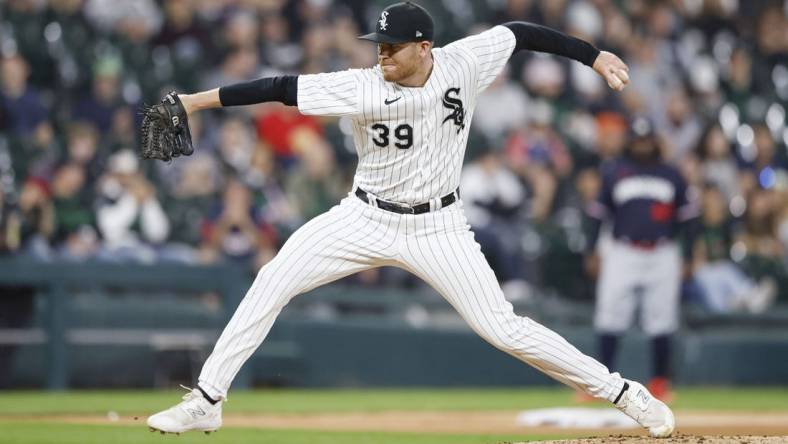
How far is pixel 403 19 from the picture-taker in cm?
573

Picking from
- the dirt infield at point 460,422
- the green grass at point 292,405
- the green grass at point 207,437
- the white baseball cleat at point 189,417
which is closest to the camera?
the white baseball cleat at point 189,417

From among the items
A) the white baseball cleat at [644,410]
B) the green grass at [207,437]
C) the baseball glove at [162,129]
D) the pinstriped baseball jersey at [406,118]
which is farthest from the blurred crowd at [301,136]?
the white baseball cleat at [644,410]

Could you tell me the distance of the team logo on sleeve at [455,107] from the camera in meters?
5.84

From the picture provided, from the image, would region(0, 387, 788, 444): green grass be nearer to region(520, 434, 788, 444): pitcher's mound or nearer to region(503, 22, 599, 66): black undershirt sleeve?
→ region(520, 434, 788, 444): pitcher's mound

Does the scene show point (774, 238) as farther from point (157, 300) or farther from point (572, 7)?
point (157, 300)

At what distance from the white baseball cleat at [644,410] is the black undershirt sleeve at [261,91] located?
188 cm

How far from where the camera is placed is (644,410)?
5.96 m

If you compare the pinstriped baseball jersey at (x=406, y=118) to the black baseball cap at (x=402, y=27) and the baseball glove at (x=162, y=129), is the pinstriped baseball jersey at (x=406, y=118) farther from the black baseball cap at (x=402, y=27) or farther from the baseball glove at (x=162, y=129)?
the baseball glove at (x=162, y=129)

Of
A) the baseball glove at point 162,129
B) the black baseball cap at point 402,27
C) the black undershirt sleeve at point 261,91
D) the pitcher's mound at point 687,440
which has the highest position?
the black baseball cap at point 402,27

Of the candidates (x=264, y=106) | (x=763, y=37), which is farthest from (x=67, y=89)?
(x=763, y=37)

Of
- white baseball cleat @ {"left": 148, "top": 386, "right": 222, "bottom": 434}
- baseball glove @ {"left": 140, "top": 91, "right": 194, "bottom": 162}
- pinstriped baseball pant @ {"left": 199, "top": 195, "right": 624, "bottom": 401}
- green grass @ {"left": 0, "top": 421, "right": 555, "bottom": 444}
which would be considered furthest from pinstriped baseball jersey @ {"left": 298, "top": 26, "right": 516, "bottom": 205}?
green grass @ {"left": 0, "top": 421, "right": 555, "bottom": 444}

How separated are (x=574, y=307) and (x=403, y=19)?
7402 mm

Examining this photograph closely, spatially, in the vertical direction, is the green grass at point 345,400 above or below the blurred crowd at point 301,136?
below

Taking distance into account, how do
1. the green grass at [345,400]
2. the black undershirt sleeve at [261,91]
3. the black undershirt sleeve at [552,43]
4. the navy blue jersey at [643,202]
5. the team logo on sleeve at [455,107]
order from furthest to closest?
1. the navy blue jersey at [643,202]
2. the green grass at [345,400]
3. the black undershirt sleeve at [552,43]
4. the team logo on sleeve at [455,107]
5. the black undershirt sleeve at [261,91]
